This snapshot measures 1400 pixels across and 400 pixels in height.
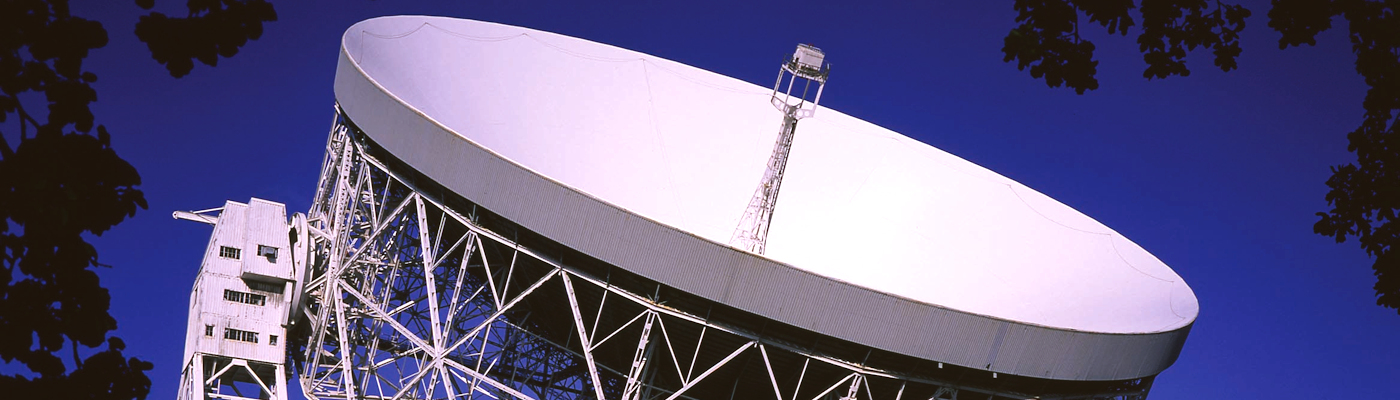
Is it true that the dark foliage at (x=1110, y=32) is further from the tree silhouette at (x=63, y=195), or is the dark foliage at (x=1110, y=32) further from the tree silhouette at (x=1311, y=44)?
the tree silhouette at (x=63, y=195)

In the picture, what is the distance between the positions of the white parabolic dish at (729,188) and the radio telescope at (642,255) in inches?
2.6

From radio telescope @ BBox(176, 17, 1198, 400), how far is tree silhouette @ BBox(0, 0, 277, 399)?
16230 millimetres

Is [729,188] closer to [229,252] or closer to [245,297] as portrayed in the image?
[245,297]

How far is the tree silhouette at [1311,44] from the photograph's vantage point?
46.1 ft

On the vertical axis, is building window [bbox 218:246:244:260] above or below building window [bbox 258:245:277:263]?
below

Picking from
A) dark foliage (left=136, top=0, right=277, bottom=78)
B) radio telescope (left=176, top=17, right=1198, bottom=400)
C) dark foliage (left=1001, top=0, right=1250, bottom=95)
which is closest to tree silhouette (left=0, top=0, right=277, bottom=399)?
dark foliage (left=136, top=0, right=277, bottom=78)

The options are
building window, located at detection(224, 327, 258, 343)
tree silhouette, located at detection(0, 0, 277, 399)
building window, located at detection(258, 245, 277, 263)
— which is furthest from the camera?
building window, located at detection(258, 245, 277, 263)

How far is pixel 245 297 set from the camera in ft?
115

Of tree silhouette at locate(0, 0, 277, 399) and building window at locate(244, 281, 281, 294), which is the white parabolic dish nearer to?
building window at locate(244, 281, 281, 294)

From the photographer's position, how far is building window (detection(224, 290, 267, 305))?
1382 inches

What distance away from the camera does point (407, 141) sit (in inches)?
1182

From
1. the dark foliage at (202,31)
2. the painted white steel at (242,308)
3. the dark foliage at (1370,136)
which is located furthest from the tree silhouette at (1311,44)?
the painted white steel at (242,308)

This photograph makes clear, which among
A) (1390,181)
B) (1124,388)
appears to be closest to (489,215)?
(1124,388)

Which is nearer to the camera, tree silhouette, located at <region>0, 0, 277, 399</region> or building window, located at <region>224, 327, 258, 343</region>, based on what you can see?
tree silhouette, located at <region>0, 0, 277, 399</region>
